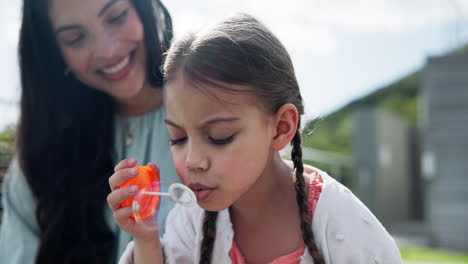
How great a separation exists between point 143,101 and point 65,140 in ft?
1.25

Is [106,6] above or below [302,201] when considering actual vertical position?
above

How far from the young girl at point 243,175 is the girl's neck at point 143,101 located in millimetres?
614

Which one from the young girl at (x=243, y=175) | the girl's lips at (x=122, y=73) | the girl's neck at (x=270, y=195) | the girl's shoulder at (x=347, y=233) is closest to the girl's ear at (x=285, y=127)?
the young girl at (x=243, y=175)

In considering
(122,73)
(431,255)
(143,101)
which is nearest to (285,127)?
(122,73)

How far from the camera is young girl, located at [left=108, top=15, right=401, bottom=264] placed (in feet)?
5.16

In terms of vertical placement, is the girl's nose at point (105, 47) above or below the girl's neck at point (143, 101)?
above

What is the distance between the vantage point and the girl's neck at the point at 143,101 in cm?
246

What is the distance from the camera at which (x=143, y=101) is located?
8.21ft

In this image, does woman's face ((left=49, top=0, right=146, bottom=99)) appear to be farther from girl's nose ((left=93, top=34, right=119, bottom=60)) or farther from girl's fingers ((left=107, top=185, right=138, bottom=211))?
girl's fingers ((left=107, top=185, right=138, bottom=211))

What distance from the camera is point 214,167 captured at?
1562mm

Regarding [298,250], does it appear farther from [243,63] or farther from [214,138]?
[243,63]

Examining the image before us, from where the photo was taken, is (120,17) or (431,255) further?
(431,255)

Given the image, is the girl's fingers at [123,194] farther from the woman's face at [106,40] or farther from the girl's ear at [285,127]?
the woman's face at [106,40]

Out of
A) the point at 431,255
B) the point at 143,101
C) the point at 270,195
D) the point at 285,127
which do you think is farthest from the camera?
the point at 431,255
